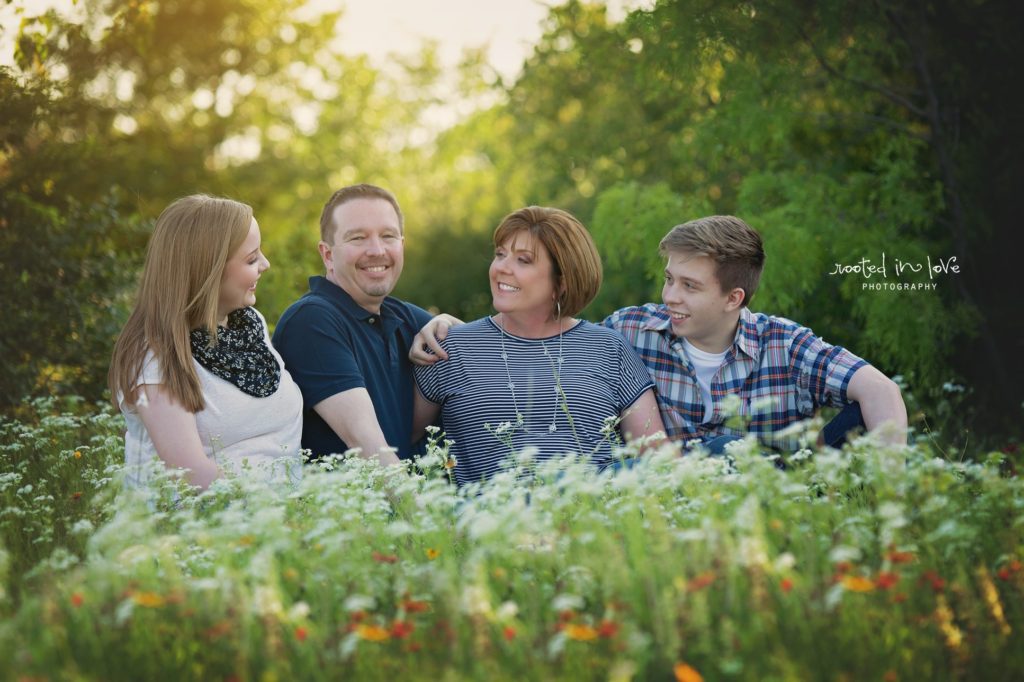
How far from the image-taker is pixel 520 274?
5359mm

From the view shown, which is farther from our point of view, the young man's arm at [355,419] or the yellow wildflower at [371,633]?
the young man's arm at [355,419]

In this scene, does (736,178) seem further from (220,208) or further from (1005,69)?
(220,208)

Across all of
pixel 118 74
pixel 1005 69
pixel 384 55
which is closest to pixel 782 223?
pixel 1005 69

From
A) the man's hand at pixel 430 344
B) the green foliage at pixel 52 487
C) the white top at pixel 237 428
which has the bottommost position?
the green foliage at pixel 52 487

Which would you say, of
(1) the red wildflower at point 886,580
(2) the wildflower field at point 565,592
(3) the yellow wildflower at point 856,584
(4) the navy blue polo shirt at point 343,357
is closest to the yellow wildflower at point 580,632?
(2) the wildflower field at point 565,592

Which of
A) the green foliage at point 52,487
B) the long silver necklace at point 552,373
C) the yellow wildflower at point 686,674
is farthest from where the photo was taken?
the long silver necklace at point 552,373

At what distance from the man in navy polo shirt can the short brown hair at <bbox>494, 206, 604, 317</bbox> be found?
578mm

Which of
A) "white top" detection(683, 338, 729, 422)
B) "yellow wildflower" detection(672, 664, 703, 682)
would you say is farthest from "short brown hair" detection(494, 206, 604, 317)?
"yellow wildflower" detection(672, 664, 703, 682)

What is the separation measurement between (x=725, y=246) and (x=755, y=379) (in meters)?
0.68

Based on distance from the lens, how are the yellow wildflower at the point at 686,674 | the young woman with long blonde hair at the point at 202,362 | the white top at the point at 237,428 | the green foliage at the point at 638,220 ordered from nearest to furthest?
the yellow wildflower at the point at 686,674 < the young woman with long blonde hair at the point at 202,362 < the white top at the point at 237,428 < the green foliage at the point at 638,220

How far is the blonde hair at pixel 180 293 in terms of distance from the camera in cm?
460

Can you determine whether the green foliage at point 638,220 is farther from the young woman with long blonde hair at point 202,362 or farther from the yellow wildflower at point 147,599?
the yellow wildflower at point 147,599

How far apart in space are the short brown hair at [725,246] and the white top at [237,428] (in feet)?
6.52

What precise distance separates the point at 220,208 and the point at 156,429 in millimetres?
990
